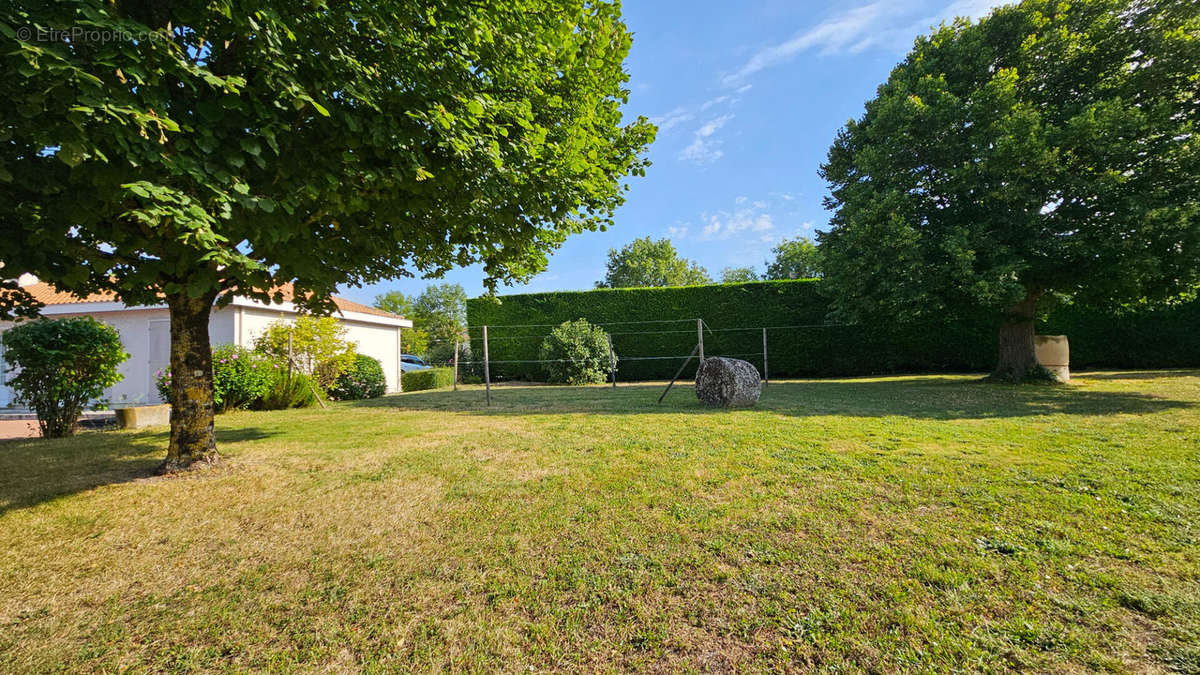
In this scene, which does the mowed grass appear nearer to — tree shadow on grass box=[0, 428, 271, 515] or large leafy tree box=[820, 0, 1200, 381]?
tree shadow on grass box=[0, 428, 271, 515]

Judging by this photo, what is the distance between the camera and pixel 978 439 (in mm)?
4590

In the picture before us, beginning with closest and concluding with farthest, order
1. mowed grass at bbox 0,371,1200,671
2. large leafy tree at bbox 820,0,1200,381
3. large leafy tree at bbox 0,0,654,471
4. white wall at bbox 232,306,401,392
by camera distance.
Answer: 1. mowed grass at bbox 0,371,1200,671
2. large leafy tree at bbox 0,0,654,471
3. large leafy tree at bbox 820,0,1200,381
4. white wall at bbox 232,306,401,392

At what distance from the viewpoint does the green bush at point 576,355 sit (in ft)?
45.8

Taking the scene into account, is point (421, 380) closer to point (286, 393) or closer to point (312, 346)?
point (312, 346)

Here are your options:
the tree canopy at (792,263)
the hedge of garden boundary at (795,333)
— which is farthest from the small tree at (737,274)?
the hedge of garden boundary at (795,333)

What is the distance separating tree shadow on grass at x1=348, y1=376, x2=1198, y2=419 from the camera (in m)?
6.29

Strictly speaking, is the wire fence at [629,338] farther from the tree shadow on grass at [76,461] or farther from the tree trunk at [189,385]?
the tree trunk at [189,385]

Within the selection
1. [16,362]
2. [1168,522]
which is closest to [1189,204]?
[1168,522]

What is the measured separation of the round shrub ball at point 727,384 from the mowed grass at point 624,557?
107 inches

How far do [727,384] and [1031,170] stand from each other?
6.89 meters

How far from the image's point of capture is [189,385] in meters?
3.96

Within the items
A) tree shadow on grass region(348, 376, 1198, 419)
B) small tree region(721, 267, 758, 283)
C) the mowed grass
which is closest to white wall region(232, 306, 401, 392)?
tree shadow on grass region(348, 376, 1198, 419)

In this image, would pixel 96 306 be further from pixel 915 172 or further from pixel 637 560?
pixel 915 172

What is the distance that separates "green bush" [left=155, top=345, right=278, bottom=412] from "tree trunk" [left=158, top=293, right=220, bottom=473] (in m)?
5.21
